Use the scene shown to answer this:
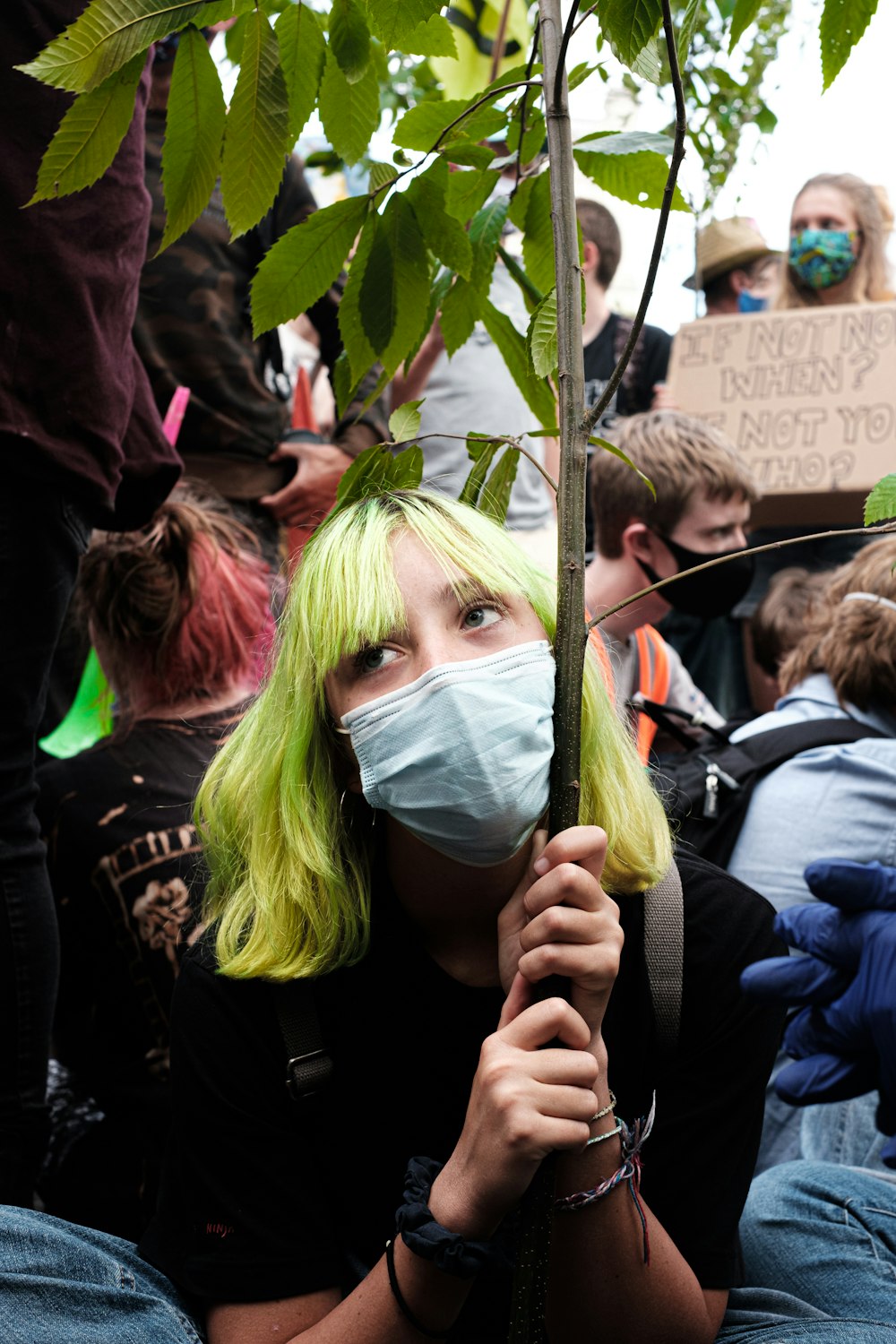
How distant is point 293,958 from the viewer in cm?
166

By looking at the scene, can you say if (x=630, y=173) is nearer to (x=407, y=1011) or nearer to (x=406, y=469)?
(x=406, y=469)

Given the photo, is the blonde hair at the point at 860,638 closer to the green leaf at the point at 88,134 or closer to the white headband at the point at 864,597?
the white headband at the point at 864,597

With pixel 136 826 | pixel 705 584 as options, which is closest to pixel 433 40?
pixel 136 826

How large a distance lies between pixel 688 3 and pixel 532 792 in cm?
80

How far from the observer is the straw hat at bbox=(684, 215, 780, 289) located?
5.52 metres

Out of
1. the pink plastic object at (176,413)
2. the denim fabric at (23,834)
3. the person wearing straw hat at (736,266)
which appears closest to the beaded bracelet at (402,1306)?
the denim fabric at (23,834)

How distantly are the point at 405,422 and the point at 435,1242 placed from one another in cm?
86

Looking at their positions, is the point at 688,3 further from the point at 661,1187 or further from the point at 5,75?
the point at 661,1187

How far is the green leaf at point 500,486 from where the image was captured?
5.30 ft

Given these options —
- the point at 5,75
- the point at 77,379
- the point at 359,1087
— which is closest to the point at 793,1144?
the point at 359,1087

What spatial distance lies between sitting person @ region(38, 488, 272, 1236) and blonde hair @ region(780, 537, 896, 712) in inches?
45.9

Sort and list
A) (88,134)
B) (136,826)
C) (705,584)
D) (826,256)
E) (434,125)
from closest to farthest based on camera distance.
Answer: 1. (88,134)
2. (434,125)
3. (136,826)
4. (705,584)
5. (826,256)

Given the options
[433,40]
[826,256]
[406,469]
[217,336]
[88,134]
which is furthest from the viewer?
[826,256]

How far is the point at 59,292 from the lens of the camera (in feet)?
6.63
